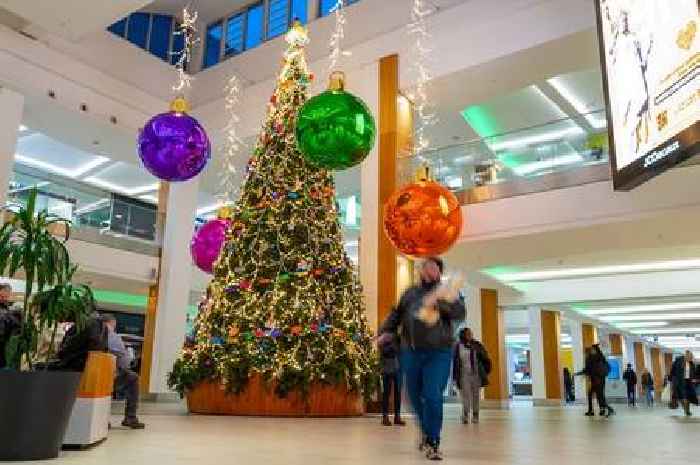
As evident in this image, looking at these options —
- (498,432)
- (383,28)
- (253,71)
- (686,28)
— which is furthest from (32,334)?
(253,71)

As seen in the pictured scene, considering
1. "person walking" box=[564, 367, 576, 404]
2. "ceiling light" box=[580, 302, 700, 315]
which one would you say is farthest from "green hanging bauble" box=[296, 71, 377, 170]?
"person walking" box=[564, 367, 576, 404]

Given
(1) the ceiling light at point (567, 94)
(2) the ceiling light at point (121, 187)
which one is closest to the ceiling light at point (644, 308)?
(1) the ceiling light at point (567, 94)

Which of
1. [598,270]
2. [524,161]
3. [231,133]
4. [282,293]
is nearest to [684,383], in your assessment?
[598,270]

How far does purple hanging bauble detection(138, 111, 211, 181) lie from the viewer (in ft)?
21.2

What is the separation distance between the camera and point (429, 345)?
13.5 ft

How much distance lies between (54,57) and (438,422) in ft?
38.6

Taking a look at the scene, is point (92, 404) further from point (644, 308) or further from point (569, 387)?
point (569, 387)

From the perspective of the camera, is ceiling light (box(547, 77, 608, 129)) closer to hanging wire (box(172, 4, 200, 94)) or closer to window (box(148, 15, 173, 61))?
hanging wire (box(172, 4, 200, 94))

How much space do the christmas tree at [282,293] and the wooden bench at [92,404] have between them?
3170mm

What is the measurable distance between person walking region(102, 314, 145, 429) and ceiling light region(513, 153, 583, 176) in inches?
276

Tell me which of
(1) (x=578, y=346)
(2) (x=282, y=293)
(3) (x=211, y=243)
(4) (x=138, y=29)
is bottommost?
(2) (x=282, y=293)

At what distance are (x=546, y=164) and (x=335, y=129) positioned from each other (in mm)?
5952

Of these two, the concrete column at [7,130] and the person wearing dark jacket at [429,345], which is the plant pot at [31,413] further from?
the concrete column at [7,130]

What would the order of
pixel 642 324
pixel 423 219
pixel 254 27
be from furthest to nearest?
pixel 642 324, pixel 254 27, pixel 423 219
